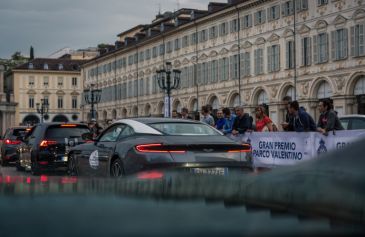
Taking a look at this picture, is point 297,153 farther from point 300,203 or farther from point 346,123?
point 300,203

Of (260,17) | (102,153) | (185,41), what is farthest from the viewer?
(185,41)

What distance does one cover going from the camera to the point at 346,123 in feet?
56.9

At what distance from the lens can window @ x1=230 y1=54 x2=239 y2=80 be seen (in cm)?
5978

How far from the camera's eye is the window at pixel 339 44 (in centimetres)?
4595

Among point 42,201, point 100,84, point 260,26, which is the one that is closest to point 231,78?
point 260,26

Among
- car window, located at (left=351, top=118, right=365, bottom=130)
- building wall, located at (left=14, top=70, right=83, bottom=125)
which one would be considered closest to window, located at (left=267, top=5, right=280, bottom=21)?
car window, located at (left=351, top=118, right=365, bottom=130)

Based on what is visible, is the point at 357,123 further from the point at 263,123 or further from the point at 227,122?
the point at 227,122

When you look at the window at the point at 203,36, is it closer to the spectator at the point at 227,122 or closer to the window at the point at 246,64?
the window at the point at 246,64

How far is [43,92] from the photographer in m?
119

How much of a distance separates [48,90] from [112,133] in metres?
113

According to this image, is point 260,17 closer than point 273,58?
No

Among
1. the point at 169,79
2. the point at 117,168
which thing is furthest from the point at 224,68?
the point at 117,168

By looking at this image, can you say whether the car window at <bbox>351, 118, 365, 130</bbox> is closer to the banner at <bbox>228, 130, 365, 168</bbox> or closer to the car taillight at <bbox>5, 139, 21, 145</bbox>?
the banner at <bbox>228, 130, 365, 168</bbox>

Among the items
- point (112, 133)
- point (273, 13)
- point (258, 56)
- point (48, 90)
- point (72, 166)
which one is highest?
point (273, 13)
